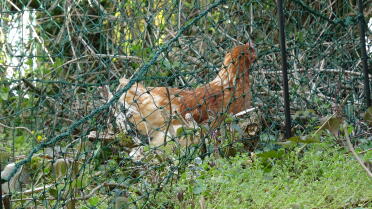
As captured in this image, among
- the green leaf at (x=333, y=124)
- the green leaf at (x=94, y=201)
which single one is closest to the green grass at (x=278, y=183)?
the green leaf at (x=333, y=124)

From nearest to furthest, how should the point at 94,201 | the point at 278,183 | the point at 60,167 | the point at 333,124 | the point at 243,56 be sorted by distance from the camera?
the point at 94,201 < the point at 278,183 < the point at 333,124 < the point at 60,167 < the point at 243,56

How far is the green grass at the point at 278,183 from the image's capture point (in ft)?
8.89

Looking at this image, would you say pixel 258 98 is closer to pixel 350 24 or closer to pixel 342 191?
pixel 350 24

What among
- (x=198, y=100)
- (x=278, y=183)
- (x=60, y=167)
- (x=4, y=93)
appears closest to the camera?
(x=278, y=183)

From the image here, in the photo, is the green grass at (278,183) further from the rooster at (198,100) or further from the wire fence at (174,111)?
the rooster at (198,100)

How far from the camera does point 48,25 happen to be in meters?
6.97

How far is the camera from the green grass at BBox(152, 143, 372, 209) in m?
2.71

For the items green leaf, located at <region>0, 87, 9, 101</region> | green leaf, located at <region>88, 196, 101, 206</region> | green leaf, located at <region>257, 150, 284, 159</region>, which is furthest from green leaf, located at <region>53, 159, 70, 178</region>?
green leaf, located at <region>0, 87, 9, 101</region>

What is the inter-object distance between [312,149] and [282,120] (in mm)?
461

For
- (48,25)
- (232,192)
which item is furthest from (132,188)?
(48,25)

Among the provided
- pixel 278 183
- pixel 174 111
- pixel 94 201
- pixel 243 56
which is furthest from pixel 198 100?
pixel 94 201

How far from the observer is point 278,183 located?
2.98 meters

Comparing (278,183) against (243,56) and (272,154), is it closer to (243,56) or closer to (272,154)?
(272,154)

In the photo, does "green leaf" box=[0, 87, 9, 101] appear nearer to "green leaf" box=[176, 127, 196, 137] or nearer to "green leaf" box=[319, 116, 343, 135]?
"green leaf" box=[176, 127, 196, 137]
